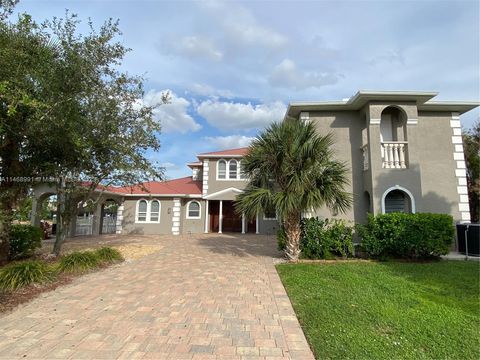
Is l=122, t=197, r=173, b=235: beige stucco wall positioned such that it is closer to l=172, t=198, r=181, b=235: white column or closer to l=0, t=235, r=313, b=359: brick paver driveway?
l=172, t=198, r=181, b=235: white column

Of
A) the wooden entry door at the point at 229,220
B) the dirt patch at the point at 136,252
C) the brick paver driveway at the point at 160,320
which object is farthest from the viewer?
the wooden entry door at the point at 229,220

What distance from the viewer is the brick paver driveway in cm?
387

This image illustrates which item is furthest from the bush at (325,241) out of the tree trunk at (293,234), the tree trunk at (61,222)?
the tree trunk at (61,222)

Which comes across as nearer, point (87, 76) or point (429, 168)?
point (87, 76)

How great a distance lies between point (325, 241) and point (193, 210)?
1382 centimetres

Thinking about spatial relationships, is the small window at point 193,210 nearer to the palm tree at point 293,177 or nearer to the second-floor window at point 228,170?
the second-floor window at point 228,170

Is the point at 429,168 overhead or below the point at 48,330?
overhead

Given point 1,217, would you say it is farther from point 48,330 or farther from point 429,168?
point 429,168

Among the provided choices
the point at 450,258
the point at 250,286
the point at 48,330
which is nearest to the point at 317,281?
the point at 250,286

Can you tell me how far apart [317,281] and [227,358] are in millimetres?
3988

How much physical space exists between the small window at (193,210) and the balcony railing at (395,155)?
46.5ft

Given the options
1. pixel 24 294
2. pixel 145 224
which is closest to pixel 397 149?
pixel 24 294

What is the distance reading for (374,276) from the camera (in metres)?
7.56

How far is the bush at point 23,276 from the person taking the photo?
6523mm
